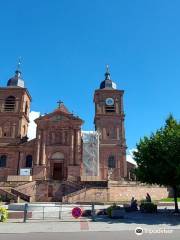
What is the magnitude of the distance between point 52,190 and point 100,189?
24.2 feet

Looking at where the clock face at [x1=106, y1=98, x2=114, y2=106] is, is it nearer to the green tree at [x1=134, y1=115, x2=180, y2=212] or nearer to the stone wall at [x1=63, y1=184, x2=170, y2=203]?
the stone wall at [x1=63, y1=184, x2=170, y2=203]

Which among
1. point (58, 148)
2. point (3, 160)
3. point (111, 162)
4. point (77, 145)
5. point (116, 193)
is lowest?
point (116, 193)

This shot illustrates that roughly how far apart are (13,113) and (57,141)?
34.8ft

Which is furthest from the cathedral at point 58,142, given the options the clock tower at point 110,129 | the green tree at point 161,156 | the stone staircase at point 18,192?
the green tree at point 161,156

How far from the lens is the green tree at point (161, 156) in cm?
2358

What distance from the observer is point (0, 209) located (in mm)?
18078

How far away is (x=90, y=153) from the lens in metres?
52.8

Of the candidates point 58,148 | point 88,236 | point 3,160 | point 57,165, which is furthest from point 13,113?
→ point 88,236

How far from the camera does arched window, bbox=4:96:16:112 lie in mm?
57375

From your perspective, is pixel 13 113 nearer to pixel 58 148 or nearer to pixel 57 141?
pixel 57 141

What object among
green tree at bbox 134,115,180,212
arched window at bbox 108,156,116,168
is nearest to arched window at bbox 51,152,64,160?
arched window at bbox 108,156,116,168

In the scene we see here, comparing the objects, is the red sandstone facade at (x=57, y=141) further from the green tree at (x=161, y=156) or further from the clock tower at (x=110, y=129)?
the green tree at (x=161, y=156)

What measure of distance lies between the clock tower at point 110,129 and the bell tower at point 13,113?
13.8 m

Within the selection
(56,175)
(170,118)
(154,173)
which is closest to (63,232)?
(154,173)
